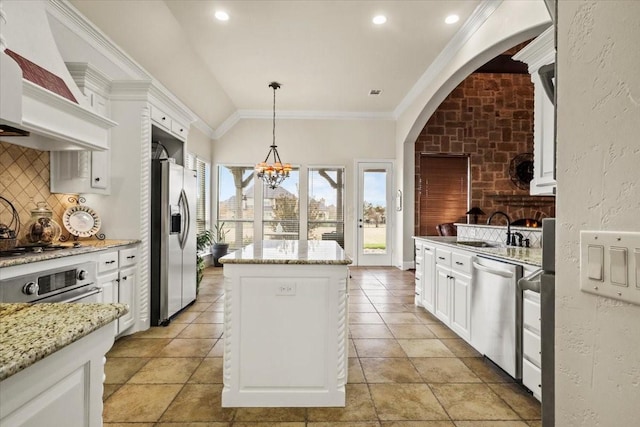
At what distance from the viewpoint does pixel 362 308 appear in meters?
4.18

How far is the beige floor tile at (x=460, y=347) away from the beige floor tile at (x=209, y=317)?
226cm

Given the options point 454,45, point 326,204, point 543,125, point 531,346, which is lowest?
point 531,346

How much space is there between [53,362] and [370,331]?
2965 mm

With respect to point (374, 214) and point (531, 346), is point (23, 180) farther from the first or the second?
point (374, 214)

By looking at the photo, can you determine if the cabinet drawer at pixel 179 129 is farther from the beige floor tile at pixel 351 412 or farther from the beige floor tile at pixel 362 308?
the beige floor tile at pixel 351 412

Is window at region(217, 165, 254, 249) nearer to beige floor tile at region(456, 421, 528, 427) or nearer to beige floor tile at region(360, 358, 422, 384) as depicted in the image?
beige floor tile at region(360, 358, 422, 384)

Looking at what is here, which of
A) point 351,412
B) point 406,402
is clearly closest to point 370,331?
point 406,402

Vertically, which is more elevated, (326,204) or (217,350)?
(326,204)

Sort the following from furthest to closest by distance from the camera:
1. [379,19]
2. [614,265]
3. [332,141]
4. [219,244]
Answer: [332,141], [219,244], [379,19], [614,265]

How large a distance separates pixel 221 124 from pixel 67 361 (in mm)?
6864

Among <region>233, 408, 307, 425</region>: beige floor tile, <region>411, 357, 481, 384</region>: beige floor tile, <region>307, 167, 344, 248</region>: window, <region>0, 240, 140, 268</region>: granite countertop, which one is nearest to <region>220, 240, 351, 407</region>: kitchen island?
<region>233, 408, 307, 425</region>: beige floor tile

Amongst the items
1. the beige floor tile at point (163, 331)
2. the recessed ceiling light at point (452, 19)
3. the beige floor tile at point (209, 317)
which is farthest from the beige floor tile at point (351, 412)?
the recessed ceiling light at point (452, 19)

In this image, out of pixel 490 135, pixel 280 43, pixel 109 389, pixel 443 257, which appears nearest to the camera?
pixel 109 389

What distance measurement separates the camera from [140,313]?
3.32m
